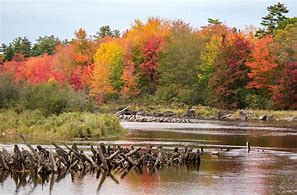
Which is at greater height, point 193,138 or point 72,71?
point 72,71

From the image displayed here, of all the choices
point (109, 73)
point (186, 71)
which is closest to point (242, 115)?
point (186, 71)

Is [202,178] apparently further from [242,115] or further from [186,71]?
[186,71]

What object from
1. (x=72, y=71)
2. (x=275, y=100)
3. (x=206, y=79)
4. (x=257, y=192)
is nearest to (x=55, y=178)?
(x=257, y=192)

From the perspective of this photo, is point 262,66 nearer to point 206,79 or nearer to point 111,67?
point 206,79

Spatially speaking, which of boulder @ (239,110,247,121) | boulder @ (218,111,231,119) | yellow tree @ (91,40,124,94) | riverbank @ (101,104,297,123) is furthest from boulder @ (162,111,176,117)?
yellow tree @ (91,40,124,94)

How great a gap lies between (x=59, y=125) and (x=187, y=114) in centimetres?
5089

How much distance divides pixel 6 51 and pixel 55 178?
148786 millimetres

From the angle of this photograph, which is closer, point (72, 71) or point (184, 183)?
point (184, 183)

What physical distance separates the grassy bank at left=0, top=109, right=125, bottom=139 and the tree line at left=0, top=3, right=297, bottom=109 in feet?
105

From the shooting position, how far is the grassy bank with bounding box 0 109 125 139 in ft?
205

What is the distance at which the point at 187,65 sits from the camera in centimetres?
12619

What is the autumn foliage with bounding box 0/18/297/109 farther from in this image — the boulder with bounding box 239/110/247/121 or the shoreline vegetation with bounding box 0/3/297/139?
the boulder with bounding box 239/110/247/121

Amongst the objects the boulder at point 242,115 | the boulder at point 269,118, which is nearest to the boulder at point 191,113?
the boulder at point 242,115

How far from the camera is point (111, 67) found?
445 ft
